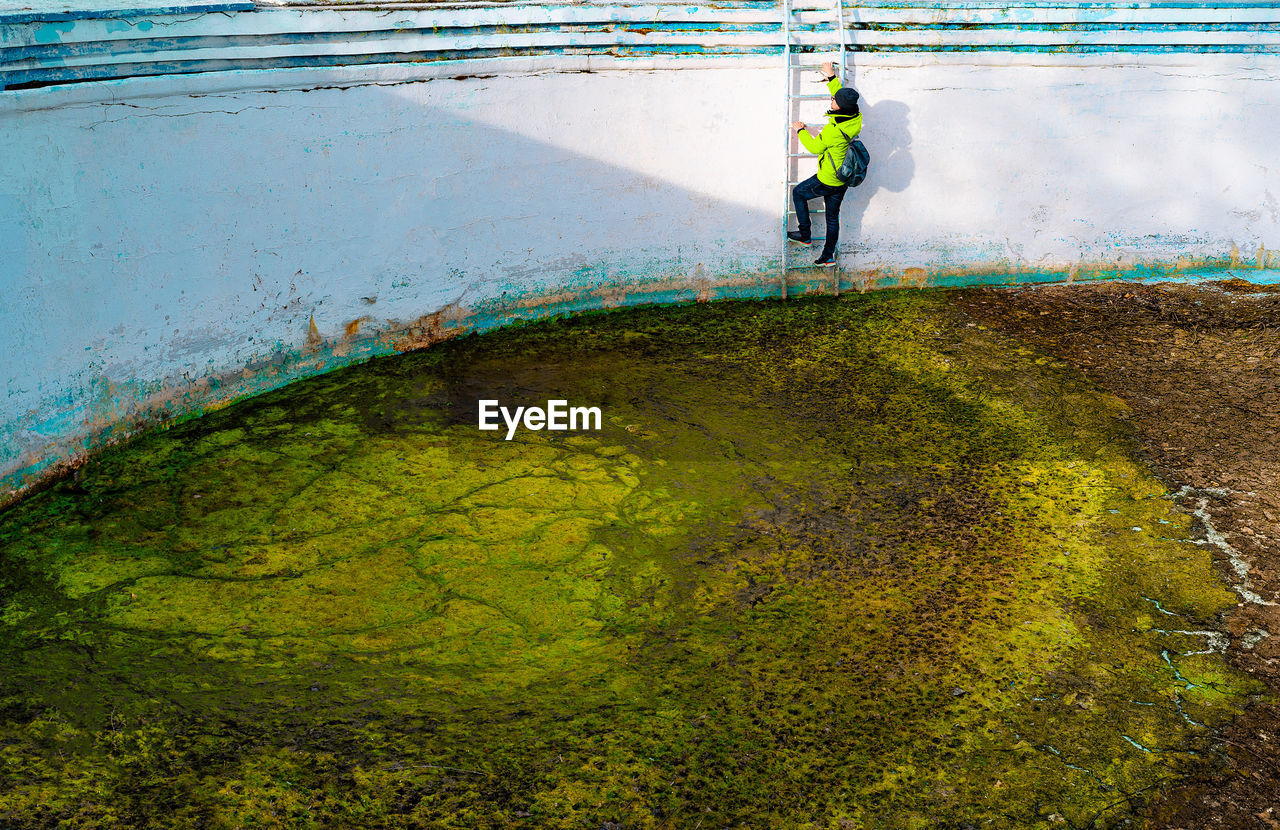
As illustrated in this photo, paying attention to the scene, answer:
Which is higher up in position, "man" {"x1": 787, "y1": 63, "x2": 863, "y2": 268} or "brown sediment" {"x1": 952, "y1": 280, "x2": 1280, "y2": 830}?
"man" {"x1": 787, "y1": 63, "x2": 863, "y2": 268}

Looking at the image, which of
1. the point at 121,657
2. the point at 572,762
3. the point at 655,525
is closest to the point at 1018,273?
the point at 655,525

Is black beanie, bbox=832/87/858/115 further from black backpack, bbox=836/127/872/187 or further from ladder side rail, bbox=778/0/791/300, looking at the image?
ladder side rail, bbox=778/0/791/300

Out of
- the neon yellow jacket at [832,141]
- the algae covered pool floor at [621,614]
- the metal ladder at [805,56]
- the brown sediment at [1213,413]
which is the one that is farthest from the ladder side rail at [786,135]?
the algae covered pool floor at [621,614]

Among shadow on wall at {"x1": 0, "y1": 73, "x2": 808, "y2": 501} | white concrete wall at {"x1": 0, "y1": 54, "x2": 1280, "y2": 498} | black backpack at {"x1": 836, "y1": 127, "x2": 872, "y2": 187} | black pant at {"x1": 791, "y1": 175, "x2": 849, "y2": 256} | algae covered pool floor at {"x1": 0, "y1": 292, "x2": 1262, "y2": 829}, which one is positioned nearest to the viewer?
algae covered pool floor at {"x1": 0, "y1": 292, "x2": 1262, "y2": 829}

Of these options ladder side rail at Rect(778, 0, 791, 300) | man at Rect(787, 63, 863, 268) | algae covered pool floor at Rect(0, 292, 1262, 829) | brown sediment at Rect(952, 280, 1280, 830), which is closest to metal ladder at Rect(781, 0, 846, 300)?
ladder side rail at Rect(778, 0, 791, 300)

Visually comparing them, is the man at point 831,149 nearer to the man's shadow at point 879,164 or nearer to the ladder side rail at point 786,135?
the ladder side rail at point 786,135

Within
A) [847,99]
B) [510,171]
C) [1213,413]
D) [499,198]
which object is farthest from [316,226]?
[1213,413]
